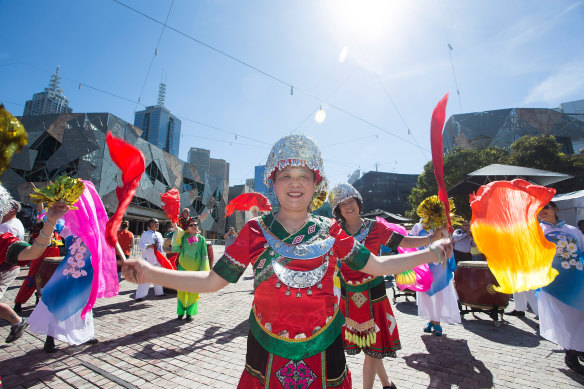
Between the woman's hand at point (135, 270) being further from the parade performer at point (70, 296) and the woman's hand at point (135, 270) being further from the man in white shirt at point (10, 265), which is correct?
the man in white shirt at point (10, 265)

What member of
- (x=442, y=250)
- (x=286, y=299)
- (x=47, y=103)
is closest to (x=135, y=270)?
(x=286, y=299)

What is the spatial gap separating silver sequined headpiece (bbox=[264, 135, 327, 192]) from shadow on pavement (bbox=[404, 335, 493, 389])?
344cm

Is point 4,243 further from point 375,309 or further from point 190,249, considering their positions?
point 375,309

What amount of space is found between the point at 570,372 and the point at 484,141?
176 ft

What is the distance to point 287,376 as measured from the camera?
5.46 feet

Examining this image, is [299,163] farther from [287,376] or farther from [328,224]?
[287,376]

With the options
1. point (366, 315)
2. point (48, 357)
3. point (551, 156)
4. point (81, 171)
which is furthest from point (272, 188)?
point (81, 171)

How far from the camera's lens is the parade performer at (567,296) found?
157 inches

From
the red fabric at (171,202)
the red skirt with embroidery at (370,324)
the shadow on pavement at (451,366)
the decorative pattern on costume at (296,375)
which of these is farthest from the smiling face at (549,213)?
the red fabric at (171,202)

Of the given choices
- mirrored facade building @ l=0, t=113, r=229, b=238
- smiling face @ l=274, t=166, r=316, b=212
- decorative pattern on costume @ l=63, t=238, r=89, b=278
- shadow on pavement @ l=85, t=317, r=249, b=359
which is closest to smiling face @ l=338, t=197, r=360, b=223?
smiling face @ l=274, t=166, r=316, b=212

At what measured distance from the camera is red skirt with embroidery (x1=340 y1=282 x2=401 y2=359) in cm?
312

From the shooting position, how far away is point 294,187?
1995mm

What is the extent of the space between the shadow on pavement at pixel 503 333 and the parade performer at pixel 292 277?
4.91 m

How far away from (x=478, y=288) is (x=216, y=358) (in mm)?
5691
